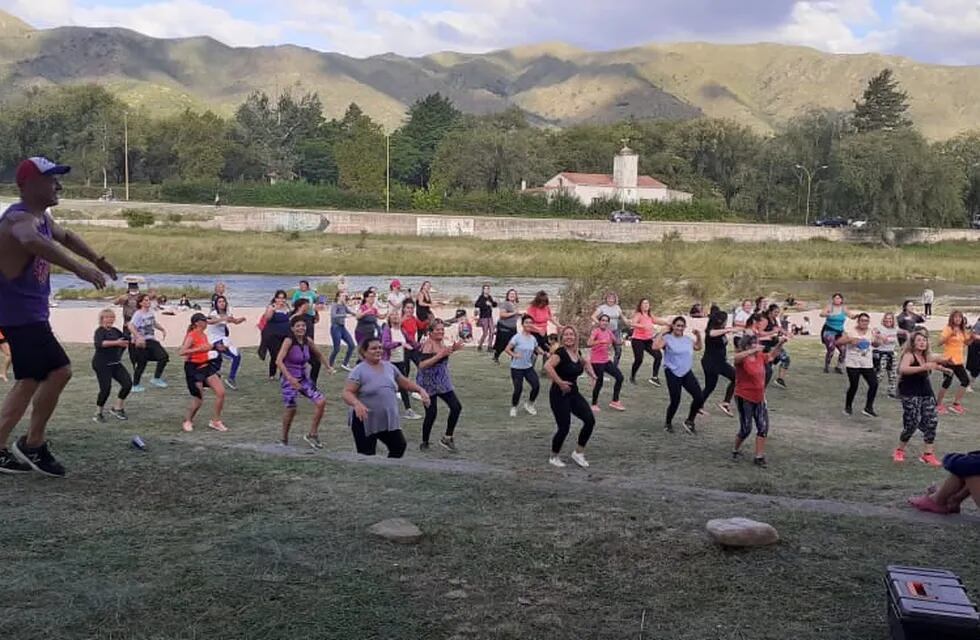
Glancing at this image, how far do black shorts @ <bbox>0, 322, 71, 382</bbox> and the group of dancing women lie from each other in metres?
2.72

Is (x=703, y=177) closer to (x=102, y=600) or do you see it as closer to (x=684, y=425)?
(x=684, y=425)

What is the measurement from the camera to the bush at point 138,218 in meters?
59.5

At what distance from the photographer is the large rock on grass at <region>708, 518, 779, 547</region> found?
16.5ft

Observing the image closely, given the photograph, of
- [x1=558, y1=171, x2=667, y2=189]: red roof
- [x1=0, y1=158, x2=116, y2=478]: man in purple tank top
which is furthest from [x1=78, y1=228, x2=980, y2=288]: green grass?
[x1=0, y1=158, x2=116, y2=478]: man in purple tank top

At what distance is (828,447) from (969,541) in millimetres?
5310

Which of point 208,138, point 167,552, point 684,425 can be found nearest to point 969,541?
point 167,552

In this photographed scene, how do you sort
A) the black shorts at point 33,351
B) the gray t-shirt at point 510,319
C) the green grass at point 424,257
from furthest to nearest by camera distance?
the green grass at point 424,257, the gray t-shirt at point 510,319, the black shorts at point 33,351

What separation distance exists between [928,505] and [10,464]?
603 centimetres

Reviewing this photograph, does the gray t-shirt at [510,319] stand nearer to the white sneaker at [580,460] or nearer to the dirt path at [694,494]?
the white sneaker at [580,460]

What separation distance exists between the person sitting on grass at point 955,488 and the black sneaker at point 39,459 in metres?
5.74

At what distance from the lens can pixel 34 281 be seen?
518cm

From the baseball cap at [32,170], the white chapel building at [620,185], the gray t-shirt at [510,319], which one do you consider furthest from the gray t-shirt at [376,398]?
the white chapel building at [620,185]

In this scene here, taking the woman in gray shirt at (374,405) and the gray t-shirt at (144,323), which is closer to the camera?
the woman in gray shirt at (374,405)

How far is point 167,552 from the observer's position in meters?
4.68
